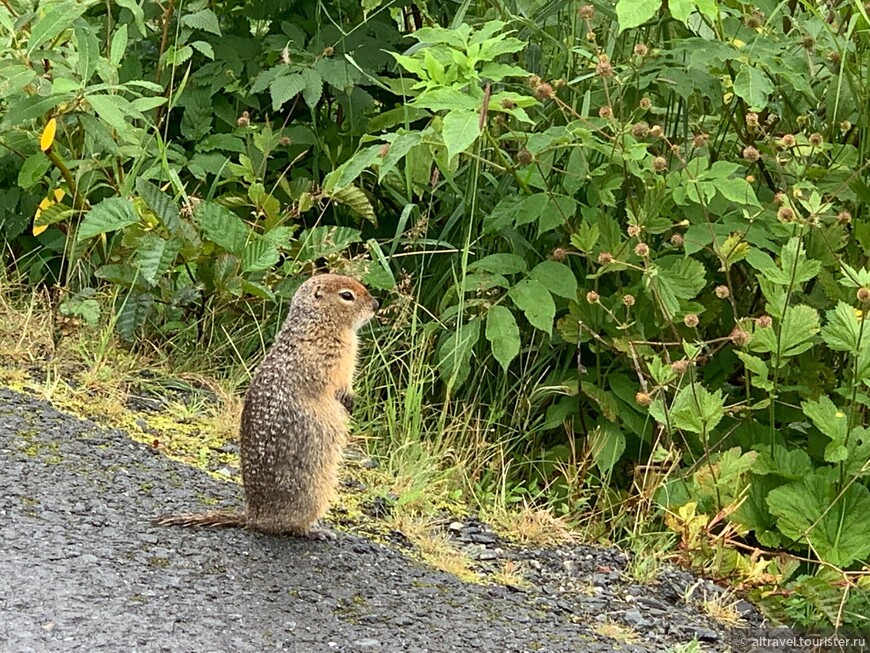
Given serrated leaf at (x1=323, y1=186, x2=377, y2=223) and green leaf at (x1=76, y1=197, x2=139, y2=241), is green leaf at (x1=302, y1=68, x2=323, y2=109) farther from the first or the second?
green leaf at (x1=76, y1=197, x2=139, y2=241)

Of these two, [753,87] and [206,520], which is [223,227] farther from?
[753,87]

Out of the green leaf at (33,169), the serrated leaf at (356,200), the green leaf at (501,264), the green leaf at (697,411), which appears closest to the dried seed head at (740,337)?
the green leaf at (697,411)

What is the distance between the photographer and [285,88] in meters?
5.85

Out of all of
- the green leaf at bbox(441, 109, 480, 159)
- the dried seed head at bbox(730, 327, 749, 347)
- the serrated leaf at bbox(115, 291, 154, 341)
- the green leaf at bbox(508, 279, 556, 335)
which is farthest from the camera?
the serrated leaf at bbox(115, 291, 154, 341)

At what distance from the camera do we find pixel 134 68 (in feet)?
20.2

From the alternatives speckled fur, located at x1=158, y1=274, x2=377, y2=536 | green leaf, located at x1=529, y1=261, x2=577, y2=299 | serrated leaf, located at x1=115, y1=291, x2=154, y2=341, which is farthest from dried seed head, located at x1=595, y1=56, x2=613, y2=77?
serrated leaf, located at x1=115, y1=291, x2=154, y2=341

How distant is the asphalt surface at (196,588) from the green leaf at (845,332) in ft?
4.11

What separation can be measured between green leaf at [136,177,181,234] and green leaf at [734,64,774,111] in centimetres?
250

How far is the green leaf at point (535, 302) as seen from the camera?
5246mm

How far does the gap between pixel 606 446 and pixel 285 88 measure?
221cm

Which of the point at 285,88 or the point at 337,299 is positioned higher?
the point at 285,88

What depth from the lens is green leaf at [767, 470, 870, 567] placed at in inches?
201

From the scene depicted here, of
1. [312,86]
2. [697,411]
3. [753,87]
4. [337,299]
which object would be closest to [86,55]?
[312,86]

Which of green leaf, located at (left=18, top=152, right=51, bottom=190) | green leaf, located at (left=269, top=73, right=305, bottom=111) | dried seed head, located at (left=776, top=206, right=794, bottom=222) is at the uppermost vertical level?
green leaf, located at (left=269, top=73, right=305, bottom=111)
